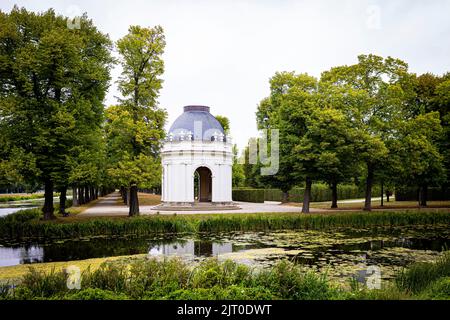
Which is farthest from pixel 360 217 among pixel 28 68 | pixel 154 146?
pixel 28 68

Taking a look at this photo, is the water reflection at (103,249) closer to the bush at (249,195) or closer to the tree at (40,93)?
the tree at (40,93)

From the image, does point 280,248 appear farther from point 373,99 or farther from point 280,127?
point 373,99

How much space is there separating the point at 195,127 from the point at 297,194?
19106 millimetres

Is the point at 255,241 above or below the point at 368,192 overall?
below

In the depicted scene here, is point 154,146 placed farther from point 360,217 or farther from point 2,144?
point 360,217

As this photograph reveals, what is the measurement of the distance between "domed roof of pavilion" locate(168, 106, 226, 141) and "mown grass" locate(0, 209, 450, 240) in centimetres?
1987

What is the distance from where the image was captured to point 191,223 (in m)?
26.9

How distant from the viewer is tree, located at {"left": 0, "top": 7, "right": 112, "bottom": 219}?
81.6 ft

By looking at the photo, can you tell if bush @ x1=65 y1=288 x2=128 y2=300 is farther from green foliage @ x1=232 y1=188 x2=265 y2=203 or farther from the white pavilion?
green foliage @ x1=232 y1=188 x2=265 y2=203

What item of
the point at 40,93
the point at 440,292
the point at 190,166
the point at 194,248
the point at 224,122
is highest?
the point at 224,122

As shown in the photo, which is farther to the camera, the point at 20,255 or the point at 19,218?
the point at 19,218

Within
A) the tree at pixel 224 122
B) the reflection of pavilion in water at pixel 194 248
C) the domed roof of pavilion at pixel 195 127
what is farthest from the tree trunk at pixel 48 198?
the tree at pixel 224 122

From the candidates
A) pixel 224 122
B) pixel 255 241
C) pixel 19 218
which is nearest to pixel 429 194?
pixel 224 122
